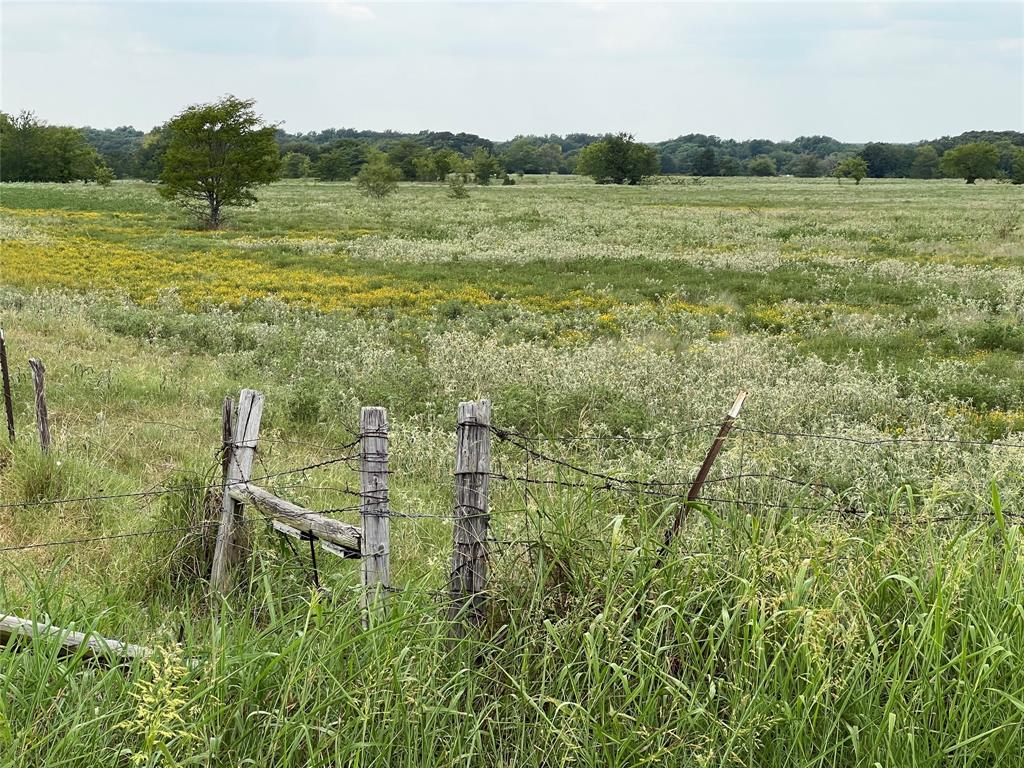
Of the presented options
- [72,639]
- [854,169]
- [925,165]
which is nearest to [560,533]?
[72,639]

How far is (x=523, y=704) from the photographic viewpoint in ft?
11.5

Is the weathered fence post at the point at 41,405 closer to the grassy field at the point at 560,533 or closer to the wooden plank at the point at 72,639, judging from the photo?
the grassy field at the point at 560,533

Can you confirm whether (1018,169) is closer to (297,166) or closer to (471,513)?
(297,166)

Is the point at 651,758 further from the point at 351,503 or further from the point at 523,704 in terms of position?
the point at 351,503

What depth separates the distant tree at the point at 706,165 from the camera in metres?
126

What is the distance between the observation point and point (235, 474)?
442 cm

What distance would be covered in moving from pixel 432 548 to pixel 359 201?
5672cm

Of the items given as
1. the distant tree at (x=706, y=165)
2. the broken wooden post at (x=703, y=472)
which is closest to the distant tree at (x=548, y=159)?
the distant tree at (x=706, y=165)

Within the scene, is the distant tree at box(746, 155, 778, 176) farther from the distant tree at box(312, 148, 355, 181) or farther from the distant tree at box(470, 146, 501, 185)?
the distant tree at box(312, 148, 355, 181)

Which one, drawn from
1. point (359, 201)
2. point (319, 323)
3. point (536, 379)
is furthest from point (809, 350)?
point (359, 201)

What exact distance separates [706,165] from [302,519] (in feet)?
430

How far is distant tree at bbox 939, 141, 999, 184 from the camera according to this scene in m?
93.1

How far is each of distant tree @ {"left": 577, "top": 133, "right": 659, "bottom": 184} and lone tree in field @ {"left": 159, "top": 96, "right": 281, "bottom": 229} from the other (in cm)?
6100

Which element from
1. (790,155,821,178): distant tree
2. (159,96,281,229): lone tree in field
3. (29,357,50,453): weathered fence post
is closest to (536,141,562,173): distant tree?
(790,155,821,178): distant tree
